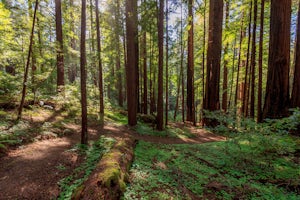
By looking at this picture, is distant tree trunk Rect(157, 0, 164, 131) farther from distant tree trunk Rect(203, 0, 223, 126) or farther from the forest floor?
distant tree trunk Rect(203, 0, 223, 126)

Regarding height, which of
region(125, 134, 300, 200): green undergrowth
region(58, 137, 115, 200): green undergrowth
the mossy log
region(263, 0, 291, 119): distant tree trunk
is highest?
region(263, 0, 291, 119): distant tree trunk

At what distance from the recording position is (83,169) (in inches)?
159

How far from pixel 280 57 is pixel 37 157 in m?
8.15

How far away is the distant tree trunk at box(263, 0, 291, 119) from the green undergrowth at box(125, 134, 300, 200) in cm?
133

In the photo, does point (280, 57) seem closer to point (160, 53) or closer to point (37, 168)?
point (160, 53)

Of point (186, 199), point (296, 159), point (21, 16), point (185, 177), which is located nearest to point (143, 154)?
point (185, 177)

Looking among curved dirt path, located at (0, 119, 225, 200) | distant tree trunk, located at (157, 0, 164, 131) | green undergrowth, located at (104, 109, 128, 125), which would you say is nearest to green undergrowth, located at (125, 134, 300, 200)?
curved dirt path, located at (0, 119, 225, 200)

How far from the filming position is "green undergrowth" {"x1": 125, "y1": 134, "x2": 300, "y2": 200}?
3.44 meters

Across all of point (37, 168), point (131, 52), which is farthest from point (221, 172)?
point (131, 52)

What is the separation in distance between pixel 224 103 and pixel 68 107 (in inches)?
473

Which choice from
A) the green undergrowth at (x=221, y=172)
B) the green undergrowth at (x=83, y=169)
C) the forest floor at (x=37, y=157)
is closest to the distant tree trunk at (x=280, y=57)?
the green undergrowth at (x=221, y=172)

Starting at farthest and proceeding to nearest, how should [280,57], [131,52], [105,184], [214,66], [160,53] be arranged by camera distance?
[214,66] < [131,52] < [160,53] < [280,57] < [105,184]

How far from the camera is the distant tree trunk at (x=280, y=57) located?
5.75 meters

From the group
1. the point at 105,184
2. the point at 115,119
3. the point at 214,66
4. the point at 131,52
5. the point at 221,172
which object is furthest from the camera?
the point at 115,119
